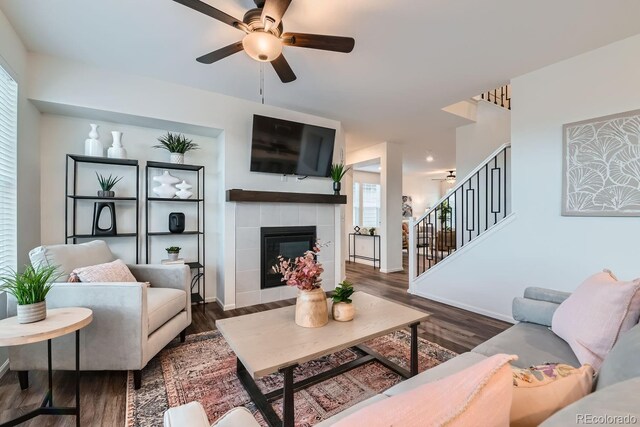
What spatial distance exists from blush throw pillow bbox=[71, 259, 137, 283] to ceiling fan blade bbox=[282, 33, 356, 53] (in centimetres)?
219

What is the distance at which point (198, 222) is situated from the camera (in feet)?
12.0

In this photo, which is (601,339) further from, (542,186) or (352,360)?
(542,186)

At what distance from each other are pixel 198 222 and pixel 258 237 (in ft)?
2.60

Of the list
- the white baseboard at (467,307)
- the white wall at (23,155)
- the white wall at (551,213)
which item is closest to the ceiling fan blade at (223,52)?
the white wall at (23,155)

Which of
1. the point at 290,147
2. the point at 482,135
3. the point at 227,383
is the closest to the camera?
the point at 227,383

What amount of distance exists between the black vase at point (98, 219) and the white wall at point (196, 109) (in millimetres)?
993

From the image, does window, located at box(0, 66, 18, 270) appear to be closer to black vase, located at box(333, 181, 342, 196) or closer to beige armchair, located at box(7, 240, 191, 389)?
beige armchair, located at box(7, 240, 191, 389)

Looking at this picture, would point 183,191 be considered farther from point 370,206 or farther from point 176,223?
point 370,206

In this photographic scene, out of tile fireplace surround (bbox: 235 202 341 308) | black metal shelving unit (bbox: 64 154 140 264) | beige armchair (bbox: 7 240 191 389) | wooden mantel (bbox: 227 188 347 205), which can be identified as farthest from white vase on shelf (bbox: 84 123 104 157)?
beige armchair (bbox: 7 240 191 389)

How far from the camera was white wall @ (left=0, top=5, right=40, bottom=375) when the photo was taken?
2.08 meters

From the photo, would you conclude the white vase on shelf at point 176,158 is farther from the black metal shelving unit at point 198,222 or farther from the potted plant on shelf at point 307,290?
the potted plant on shelf at point 307,290

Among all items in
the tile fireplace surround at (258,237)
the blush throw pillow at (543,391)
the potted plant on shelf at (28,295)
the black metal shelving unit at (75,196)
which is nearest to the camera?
the blush throw pillow at (543,391)

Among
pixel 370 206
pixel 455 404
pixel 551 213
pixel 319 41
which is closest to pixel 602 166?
pixel 551 213

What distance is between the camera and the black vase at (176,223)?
3.30 metres
